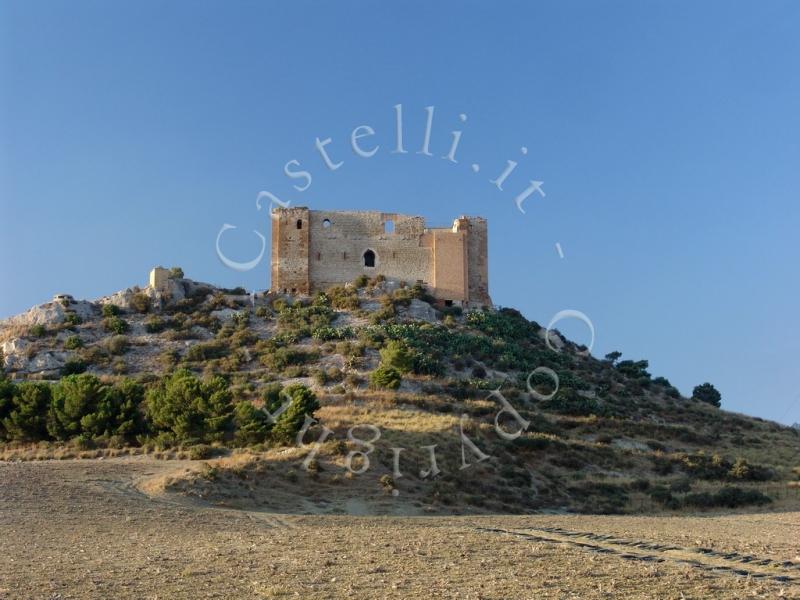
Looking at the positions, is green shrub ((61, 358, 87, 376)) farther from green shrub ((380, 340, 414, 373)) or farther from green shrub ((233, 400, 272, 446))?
green shrub ((233, 400, 272, 446))

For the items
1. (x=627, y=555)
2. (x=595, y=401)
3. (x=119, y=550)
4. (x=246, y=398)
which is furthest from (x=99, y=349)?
(x=627, y=555)

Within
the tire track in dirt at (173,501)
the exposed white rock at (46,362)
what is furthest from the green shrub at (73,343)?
the tire track in dirt at (173,501)

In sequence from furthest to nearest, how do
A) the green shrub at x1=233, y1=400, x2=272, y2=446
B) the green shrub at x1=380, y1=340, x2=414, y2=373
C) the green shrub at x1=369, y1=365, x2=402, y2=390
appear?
the green shrub at x1=380, y1=340, x2=414, y2=373
the green shrub at x1=369, y1=365, x2=402, y2=390
the green shrub at x1=233, y1=400, x2=272, y2=446

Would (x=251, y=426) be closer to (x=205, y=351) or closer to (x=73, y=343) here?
(x=205, y=351)

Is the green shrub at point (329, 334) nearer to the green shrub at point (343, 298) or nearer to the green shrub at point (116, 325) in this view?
the green shrub at point (343, 298)

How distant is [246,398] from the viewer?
34.1m

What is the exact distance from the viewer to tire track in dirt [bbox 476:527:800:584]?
37.5 ft

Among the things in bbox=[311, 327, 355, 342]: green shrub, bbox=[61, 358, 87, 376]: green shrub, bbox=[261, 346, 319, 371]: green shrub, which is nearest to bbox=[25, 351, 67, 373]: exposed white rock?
bbox=[61, 358, 87, 376]: green shrub

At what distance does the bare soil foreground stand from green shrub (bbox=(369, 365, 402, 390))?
16103 mm

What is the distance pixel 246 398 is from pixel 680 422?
1964 centimetres

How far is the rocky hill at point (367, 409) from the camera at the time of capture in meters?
24.3

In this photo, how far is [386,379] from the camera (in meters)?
35.8

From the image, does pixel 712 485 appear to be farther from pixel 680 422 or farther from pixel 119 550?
pixel 119 550

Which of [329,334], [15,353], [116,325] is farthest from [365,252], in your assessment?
[15,353]
